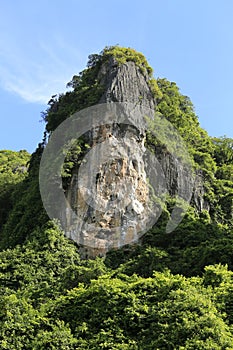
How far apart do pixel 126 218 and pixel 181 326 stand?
864 centimetres

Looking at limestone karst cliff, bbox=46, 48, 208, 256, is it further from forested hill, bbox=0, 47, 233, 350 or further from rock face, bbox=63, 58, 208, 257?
forested hill, bbox=0, 47, 233, 350

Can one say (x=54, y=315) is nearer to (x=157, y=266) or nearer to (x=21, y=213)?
(x=157, y=266)

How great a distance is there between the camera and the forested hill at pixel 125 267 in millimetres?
12062

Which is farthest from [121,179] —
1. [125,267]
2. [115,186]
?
[125,267]

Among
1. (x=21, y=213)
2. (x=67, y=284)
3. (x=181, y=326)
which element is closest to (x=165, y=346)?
(x=181, y=326)

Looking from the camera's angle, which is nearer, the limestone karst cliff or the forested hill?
the forested hill

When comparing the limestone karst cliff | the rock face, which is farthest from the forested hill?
the rock face

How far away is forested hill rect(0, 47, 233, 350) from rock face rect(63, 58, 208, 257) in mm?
392

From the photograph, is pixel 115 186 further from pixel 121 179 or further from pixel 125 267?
pixel 125 267

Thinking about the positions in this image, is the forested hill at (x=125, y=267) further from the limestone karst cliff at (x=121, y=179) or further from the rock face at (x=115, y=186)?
the rock face at (x=115, y=186)

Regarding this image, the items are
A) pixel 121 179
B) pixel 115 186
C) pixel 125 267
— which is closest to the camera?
pixel 125 267

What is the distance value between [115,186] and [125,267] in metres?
3.88

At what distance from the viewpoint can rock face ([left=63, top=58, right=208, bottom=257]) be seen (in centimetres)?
1966

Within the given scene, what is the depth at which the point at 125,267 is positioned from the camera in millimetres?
17797
